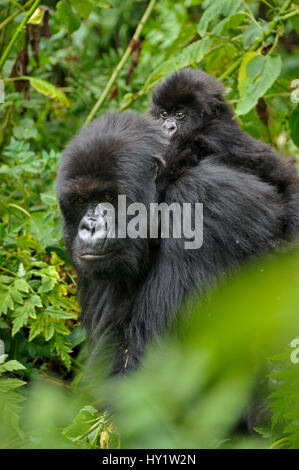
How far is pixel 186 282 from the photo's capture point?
9.80 feet

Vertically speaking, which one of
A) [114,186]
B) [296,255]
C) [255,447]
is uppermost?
[255,447]

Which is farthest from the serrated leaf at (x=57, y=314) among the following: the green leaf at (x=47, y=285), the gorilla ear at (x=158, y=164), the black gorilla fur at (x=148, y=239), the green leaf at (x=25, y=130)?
the green leaf at (x=25, y=130)

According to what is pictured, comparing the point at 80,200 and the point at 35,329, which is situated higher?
the point at 80,200

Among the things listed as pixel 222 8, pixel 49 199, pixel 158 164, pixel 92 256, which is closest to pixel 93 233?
pixel 92 256

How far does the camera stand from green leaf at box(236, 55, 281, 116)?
3.73m

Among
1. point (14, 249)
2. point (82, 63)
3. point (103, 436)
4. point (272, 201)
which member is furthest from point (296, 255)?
point (82, 63)

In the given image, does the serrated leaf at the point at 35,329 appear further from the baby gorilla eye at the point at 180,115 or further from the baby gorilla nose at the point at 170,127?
the baby gorilla eye at the point at 180,115

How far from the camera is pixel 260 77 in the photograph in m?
3.87

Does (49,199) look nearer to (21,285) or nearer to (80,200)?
(21,285)

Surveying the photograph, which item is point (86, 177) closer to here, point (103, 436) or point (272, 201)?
point (272, 201)

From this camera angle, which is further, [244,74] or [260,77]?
[244,74]

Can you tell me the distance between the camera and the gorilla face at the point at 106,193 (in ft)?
9.77

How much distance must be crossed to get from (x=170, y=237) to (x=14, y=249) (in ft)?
4.65

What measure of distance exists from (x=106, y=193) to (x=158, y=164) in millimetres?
352
